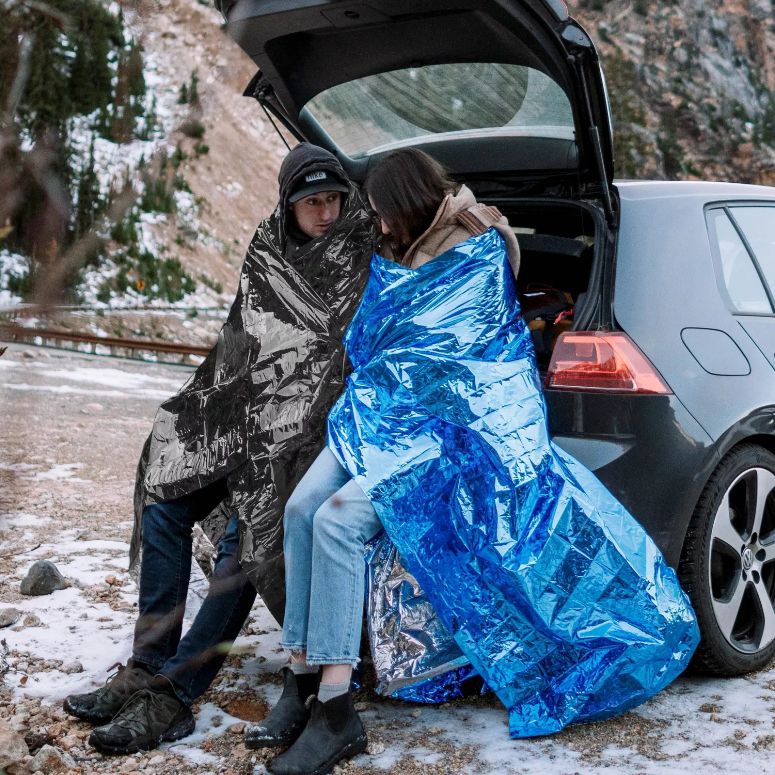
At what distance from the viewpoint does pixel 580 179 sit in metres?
3.12

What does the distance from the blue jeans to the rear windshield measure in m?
1.41

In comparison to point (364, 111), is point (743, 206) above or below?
below

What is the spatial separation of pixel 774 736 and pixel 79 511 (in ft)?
11.9

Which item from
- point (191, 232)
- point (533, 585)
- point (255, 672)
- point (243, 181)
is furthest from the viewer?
point (243, 181)

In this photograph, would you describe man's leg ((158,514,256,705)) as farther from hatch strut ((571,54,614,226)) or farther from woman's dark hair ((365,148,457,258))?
hatch strut ((571,54,614,226))

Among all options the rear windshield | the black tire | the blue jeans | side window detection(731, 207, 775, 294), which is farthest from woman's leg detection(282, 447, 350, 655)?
side window detection(731, 207, 775, 294)

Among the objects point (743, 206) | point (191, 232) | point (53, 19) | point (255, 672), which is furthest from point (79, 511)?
point (191, 232)

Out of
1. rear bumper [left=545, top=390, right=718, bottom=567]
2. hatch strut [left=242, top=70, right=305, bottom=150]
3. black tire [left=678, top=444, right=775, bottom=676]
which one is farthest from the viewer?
hatch strut [left=242, top=70, right=305, bottom=150]

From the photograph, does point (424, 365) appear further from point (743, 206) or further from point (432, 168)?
point (743, 206)

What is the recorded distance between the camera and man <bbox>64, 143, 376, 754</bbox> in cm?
261

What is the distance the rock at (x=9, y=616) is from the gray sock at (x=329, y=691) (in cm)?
139

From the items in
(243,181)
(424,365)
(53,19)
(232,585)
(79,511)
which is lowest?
(79,511)

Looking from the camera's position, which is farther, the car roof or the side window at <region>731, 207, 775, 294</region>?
the side window at <region>731, 207, 775, 294</region>

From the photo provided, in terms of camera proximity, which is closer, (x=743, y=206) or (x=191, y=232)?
(x=743, y=206)
